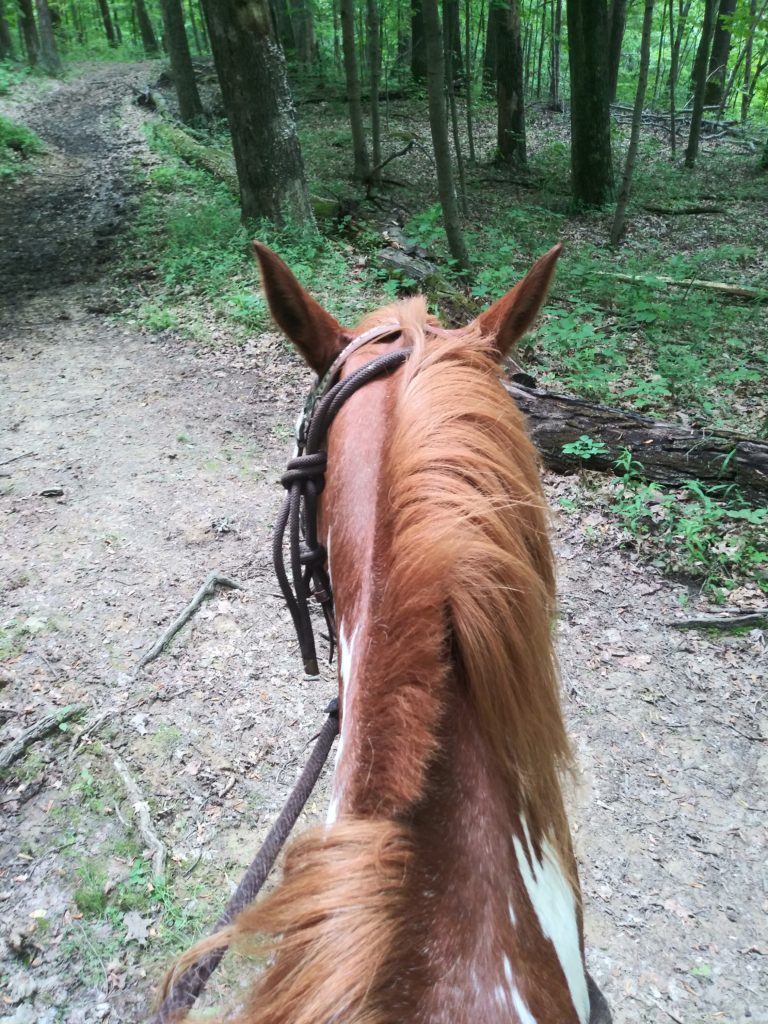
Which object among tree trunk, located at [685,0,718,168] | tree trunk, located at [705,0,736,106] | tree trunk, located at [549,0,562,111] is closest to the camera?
tree trunk, located at [685,0,718,168]

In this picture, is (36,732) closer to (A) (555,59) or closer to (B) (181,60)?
(B) (181,60)

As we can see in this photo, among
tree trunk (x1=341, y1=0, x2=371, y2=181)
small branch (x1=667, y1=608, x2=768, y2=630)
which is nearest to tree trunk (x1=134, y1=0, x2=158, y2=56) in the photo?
tree trunk (x1=341, y1=0, x2=371, y2=181)

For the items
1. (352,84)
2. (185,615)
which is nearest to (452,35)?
(352,84)

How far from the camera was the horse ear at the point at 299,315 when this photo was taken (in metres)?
1.56

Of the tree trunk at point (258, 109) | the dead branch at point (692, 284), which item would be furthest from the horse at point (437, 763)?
the tree trunk at point (258, 109)

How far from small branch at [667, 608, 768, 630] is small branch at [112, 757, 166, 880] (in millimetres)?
3060

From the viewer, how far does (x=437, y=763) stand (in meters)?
0.93

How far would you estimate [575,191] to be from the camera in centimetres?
1176

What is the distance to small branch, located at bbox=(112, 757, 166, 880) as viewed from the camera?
2.81 m

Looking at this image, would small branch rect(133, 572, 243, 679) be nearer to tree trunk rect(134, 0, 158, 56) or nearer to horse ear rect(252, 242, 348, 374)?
horse ear rect(252, 242, 348, 374)

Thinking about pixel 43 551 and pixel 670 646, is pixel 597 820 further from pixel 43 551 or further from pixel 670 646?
pixel 43 551

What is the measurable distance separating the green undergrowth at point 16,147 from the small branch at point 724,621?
1423 cm

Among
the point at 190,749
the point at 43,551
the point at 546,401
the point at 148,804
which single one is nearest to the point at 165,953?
the point at 148,804

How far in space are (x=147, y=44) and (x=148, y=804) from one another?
109 feet
